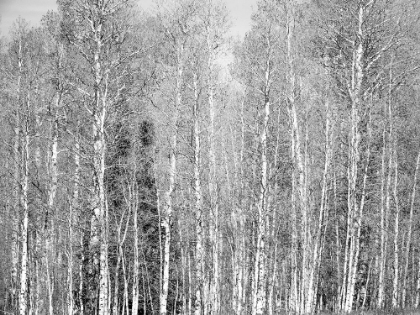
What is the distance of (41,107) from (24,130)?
1.10m

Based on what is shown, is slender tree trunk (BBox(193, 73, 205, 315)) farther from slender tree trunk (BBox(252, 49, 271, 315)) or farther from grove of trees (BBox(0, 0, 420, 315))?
slender tree trunk (BBox(252, 49, 271, 315))

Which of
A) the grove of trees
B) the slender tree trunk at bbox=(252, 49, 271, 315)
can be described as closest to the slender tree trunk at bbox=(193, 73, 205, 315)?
the grove of trees

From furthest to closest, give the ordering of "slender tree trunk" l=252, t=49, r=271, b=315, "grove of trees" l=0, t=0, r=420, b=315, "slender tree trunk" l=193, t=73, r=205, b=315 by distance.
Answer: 1. "grove of trees" l=0, t=0, r=420, b=315
2. "slender tree trunk" l=193, t=73, r=205, b=315
3. "slender tree trunk" l=252, t=49, r=271, b=315

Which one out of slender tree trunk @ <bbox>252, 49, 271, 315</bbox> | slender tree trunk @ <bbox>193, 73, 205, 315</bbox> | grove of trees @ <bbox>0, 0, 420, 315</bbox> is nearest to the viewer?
slender tree trunk @ <bbox>252, 49, 271, 315</bbox>

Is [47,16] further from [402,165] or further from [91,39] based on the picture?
[402,165]

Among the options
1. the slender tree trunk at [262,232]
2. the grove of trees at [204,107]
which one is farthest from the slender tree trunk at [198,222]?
the slender tree trunk at [262,232]

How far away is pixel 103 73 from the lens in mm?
9812

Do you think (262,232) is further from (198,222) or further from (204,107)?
(204,107)

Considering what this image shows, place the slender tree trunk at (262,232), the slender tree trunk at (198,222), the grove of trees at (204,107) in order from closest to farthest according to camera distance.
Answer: the slender tree trunk at (262,232), the slender tree trunk at (198,222), the grove of trees at (204,107)

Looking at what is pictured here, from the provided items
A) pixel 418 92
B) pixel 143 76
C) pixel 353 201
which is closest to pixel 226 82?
pixel 143 76

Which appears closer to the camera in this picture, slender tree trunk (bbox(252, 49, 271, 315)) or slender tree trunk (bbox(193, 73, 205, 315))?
slender tree trunk (bbox(252, 49, 271, 315))

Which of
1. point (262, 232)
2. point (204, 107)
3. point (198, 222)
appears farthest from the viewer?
point (204, 107)

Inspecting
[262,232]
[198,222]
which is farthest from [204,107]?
[262,232]

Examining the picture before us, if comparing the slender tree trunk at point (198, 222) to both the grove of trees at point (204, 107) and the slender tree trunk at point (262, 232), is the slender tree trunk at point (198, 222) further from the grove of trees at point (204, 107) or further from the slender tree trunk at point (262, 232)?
the slender tree trunk at point (262, 232)
